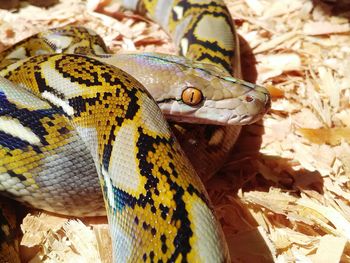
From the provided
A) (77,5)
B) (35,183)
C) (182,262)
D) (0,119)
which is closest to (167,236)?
(182,262)

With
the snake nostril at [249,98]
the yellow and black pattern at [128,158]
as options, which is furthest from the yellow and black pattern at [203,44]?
the yellow and black pattern at [128,158]

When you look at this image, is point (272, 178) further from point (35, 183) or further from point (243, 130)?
point (35, 183)

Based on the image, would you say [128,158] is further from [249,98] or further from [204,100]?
[249,98]

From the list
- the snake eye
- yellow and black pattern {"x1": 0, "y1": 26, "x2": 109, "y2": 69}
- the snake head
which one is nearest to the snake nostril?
the snake head

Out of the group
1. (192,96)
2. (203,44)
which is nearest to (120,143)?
(192,96)

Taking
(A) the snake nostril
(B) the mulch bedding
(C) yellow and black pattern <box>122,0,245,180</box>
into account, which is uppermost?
(A) the snake nostril

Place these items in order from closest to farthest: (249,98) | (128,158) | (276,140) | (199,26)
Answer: (128,158) → (249,98) → (276,140) → (199,26)

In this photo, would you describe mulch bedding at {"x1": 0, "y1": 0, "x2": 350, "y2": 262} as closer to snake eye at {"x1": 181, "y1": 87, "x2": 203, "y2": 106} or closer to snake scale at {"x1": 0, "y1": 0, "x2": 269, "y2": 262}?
snake scale at {"x1": 0, "y1": 0, "x2": 269, "y2": 262}
